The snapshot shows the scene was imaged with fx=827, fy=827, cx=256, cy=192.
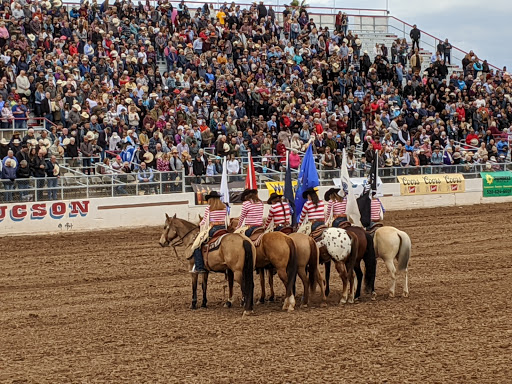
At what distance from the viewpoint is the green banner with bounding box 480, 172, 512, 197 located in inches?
1303

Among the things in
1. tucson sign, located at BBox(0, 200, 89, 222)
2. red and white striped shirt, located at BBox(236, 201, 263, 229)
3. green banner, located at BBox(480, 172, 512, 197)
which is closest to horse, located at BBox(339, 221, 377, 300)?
red and white striped shirt, located at BBox(236, 201, 263, 229)

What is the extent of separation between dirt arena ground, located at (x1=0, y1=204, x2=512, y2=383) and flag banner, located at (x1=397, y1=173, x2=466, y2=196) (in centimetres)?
1099

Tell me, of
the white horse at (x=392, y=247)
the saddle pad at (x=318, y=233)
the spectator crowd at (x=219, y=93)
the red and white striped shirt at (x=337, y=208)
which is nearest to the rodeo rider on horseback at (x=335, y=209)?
the red and white striped shirt at (x=337, y=208)

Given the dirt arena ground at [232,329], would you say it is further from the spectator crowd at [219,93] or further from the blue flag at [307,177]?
the spectator crowd at [219,93]

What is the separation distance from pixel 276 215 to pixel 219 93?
1759 cm

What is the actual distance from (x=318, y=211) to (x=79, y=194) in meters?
11.8

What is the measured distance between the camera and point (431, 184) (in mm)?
31656

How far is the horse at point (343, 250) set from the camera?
535 inches

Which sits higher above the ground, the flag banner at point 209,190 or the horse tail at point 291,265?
the flag banner at point 209,190

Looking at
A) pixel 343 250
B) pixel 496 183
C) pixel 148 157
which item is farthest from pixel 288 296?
pixel 496 183

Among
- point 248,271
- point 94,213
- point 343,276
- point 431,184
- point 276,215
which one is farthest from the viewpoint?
point 431,184

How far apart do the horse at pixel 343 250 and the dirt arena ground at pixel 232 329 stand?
1.41 ft

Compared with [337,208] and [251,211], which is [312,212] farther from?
[251,211]

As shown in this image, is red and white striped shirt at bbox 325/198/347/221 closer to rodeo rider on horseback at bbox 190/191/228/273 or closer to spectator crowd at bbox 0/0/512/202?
rodeo rider on horseback at bbox 190/191/228/273
